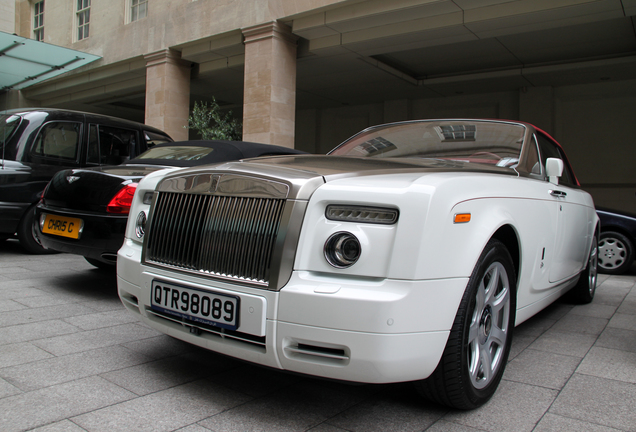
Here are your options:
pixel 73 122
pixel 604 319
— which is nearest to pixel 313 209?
pixel 604 319

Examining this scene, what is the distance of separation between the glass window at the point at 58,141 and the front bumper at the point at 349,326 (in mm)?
5107

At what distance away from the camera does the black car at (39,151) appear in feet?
19.2

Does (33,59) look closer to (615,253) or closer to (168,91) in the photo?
(168,91)

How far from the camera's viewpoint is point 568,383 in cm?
258

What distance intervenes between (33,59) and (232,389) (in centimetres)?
1722

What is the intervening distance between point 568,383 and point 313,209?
5.72 ft

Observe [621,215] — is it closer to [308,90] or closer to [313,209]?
[313,209]

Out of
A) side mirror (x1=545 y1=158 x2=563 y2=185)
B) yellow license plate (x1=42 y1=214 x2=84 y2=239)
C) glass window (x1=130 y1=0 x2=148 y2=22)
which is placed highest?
glass window (x1=130 y1=0 x2=148 y2=22)

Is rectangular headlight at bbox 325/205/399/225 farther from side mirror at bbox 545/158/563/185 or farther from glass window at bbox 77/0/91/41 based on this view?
glass window at bbox 77/0/91/41

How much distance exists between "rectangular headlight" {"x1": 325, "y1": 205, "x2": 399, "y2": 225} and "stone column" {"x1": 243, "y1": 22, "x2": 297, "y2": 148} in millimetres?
9348

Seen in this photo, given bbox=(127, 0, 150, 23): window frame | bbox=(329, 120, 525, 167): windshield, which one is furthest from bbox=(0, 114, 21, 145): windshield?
bbox=(127, 0, 150, 23): window frame

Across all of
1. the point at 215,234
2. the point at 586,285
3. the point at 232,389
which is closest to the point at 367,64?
the point at 586,285

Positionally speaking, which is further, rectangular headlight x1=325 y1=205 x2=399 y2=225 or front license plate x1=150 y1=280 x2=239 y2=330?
front license plate x1=150 y1=280 x2=239 y2=330

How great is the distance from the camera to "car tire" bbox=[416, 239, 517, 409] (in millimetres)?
2006
